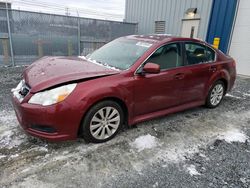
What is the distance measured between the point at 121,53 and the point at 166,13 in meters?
7.36

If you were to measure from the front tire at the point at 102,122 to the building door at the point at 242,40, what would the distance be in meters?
6.57

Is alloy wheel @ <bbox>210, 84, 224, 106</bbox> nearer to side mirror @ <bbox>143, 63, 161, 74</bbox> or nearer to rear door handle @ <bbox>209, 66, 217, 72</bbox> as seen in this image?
rear door handle @ <bbox>209, 66, 217, 72</bbox>

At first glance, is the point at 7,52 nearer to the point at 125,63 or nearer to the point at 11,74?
the point at 11,74

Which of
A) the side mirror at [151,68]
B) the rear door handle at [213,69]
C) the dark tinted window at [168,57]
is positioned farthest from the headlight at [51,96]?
the rear door handle at [213,69]

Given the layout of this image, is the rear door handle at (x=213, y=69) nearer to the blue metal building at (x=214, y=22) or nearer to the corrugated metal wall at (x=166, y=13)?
the blue metal building at (x=214, y=22)

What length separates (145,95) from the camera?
2955 millimetres

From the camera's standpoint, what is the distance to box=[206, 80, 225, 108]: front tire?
406cm

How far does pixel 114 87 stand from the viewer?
2.60m

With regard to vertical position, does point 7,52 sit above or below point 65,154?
above

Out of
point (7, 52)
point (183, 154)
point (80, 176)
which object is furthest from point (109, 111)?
point (7, 52)

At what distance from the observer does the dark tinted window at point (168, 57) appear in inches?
121

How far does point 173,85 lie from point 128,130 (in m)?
1.03

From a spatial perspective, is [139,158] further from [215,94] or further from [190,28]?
[190,28]

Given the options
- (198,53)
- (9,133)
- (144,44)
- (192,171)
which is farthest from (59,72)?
(198,53)
